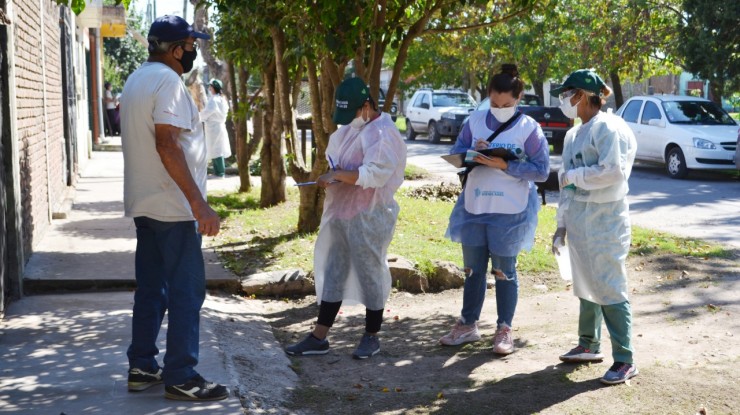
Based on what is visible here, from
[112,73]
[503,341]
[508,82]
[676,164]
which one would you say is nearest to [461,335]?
[503,341]

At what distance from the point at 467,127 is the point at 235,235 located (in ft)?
15.9

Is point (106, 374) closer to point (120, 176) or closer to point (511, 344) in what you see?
point (511, 344)

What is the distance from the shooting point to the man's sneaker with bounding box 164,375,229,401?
4.68 m

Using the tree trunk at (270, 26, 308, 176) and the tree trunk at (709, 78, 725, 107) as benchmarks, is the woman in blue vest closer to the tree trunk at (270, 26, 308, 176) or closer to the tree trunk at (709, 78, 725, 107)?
the tree trunk at (270, 26, 308, 176)

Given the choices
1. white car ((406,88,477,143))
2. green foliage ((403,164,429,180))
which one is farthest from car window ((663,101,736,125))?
white car ((406,88,477,143))

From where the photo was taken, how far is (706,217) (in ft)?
39.8

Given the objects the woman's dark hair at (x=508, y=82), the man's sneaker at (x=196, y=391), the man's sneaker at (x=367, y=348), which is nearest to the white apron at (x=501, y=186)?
the woman's dark hair at (x=508, y=82)

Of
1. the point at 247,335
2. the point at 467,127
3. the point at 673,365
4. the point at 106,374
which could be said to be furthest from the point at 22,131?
the point at 673,365

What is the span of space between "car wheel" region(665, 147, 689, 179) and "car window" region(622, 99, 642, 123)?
1.59 meters

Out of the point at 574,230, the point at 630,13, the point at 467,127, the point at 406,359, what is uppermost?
the point at 630,13

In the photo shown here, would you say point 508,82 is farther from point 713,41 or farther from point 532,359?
point 713,41

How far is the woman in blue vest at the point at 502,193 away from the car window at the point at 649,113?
1329 cm

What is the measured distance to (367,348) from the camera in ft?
19.9

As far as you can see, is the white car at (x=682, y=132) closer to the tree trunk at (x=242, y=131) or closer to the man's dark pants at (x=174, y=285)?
the tree trunk at (x=242, y=131)
